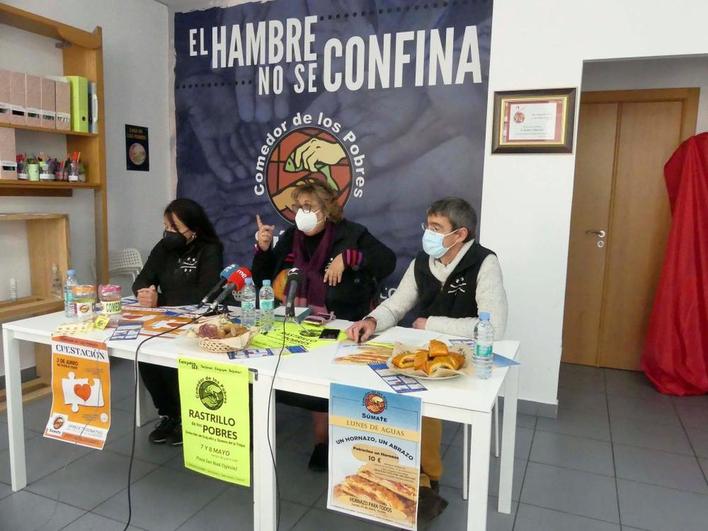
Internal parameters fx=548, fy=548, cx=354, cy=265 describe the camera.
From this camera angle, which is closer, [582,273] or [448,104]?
[448,104]

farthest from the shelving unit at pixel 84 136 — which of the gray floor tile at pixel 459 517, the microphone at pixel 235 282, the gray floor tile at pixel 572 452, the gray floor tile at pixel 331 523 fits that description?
the gray floor tile at pixel 572 452

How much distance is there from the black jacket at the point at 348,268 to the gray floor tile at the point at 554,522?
1.18 meters

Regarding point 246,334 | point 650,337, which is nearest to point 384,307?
point 246,334

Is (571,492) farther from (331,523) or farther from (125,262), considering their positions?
(125,262)

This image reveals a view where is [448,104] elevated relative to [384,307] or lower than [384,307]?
elevated

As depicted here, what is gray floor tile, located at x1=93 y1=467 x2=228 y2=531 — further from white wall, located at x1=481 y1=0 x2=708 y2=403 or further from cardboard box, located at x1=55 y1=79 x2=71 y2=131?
cardboard box, located at x1=55 y1=79 x2=71 y2=131

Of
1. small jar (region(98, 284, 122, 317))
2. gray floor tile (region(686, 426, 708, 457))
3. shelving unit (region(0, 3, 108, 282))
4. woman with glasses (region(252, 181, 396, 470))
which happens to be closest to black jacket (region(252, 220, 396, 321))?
woman with glasses (region(252, 181, 396, 470))

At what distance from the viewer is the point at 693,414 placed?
336 cm

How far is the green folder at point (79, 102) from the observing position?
332cm

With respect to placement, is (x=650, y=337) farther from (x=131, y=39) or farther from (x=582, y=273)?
(x=131, y=39)

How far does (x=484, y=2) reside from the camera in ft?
10.6

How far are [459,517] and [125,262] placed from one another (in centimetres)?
295

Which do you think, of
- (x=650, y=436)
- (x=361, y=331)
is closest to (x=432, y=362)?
(x=361, y=331)

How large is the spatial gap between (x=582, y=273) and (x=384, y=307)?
2466mm
